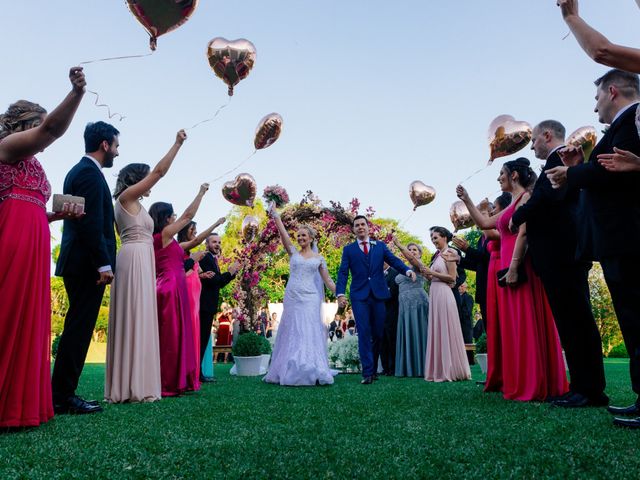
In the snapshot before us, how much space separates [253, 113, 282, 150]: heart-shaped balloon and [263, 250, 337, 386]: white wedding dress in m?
2.03

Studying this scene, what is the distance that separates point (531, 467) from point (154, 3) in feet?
17.1

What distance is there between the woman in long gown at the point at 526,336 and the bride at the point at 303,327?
9.92ft

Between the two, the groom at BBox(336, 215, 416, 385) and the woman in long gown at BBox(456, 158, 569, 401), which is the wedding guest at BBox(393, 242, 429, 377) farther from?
the woman in long gown at BBox(456, 158, 569, 401)

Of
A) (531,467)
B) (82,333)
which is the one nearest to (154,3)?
(82,333)

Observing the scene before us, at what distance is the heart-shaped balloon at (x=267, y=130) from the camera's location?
865cm

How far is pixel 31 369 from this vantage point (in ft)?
11.6

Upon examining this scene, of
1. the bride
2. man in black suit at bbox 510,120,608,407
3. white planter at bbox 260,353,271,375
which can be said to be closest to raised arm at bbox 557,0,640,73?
man in black suit at bbox 510,120,608,407

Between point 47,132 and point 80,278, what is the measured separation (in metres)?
1.56

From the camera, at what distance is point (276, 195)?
390 inches

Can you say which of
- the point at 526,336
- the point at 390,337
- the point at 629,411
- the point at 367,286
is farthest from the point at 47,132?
the point at 390,337

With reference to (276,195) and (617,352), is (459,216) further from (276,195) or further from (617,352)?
(617,352)

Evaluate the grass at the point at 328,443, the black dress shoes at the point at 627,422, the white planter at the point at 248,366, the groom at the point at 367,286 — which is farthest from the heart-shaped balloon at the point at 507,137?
the white planter at the point at 248,366

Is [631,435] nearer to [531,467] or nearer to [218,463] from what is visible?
[531,467]

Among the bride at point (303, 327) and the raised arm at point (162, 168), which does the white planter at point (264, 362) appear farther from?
the raised arm at point (162, 168)
